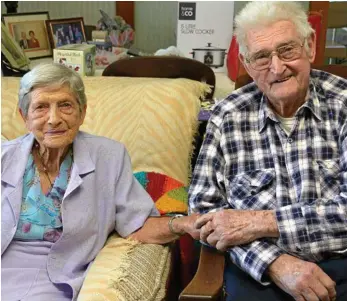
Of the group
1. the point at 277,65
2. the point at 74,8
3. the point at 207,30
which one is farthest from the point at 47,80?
the point at 74,8

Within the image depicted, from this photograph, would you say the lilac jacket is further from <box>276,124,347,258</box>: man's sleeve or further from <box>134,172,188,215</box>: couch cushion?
<box>276,124,347,258</box>: man's sleeve

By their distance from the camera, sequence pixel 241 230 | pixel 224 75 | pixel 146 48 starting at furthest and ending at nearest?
pixel 146 48 → pixel 224 75 → pixel 241 230

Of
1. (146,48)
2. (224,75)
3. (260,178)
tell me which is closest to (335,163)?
(260,178)

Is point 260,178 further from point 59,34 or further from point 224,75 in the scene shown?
point 59,34

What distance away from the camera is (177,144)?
1970 millimetres

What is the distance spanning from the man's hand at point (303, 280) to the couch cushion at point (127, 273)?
33 cm

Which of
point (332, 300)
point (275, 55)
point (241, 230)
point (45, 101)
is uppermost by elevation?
point (275, 55)

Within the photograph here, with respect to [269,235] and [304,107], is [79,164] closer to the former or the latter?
[269,235]

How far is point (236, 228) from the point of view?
152 cm

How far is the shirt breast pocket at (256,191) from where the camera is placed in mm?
1605

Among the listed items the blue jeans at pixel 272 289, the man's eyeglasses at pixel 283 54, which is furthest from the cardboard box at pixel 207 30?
the blue jeans at pixel 272 289

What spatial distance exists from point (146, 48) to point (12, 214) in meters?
2.32

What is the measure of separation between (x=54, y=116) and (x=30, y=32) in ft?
5.54

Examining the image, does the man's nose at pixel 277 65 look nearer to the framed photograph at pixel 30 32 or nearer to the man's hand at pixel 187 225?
the man's hand at pixel 187 225
